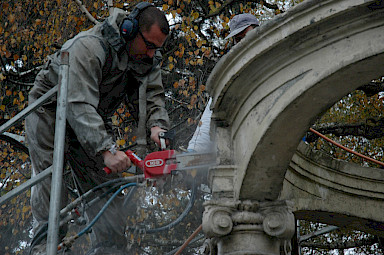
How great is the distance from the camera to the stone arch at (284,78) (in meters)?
3.83

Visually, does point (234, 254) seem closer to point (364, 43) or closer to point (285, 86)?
point (285, 86)

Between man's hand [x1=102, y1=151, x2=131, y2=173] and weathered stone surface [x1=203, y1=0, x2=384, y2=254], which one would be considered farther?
man's hand [x1=102, y1=151, x2=131, y2=173]

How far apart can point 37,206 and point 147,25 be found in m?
1.59

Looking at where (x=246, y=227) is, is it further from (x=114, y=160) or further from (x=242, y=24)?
(x=242, y=24)

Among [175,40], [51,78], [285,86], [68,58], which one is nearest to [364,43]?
[285,86]

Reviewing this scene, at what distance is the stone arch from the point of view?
12.6 ft

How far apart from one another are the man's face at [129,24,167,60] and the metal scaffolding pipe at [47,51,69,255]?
22.9 inches

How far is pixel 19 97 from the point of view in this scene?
390 inches

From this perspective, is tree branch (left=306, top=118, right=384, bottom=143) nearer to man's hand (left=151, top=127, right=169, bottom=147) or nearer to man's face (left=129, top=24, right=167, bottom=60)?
man's hand (left=151, top=127, right=169, bottom=147)

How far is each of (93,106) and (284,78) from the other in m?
1.39

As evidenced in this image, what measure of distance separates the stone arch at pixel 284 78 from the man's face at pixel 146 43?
510 millimetres

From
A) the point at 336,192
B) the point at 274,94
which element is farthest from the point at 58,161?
the point at 336,192

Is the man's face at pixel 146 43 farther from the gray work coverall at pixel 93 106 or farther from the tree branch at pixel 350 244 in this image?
the tree branch at pixel 350 244

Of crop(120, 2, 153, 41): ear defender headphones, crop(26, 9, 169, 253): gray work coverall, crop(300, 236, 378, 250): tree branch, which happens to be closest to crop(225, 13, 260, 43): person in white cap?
crop(26, 9, 169, 253): gray work coverall
